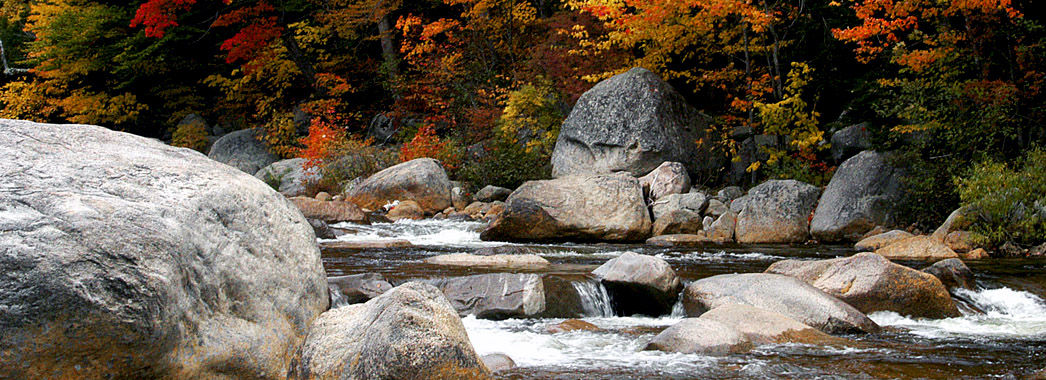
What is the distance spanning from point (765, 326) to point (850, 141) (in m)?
9.90

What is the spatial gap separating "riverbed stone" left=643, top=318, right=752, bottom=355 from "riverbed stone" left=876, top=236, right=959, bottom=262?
5504mm

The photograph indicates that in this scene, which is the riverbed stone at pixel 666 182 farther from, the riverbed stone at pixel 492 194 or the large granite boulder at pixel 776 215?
the riverbed stone at pixel 492 194

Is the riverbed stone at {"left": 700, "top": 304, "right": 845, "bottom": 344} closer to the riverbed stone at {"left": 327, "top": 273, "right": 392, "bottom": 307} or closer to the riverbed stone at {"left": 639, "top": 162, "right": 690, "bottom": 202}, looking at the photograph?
the riverbed stone at {"left": 327, "top": 273, "right": 392, "bottom": 307}

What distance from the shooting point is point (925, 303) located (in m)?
7.14

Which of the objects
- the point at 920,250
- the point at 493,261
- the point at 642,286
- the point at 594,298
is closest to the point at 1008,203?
the point at 920,250

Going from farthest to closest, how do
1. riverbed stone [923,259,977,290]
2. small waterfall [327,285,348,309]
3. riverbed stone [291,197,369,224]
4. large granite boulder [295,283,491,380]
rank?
riverbed stone [291,197,369,224], riverbed stone [923,259,977,290], small waterfall [327,285,348,309], large granite boulder [295,283,491,380]

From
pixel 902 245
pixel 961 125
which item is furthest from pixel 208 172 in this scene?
pixel 961 125

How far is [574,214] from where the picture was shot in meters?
12.6

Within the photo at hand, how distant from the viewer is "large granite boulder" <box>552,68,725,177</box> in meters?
15.9

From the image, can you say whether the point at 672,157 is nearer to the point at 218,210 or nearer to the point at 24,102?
the point at 218,210

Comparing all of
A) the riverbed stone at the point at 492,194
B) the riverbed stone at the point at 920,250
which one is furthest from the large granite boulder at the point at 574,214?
the riverbed stone at the point at 492,194

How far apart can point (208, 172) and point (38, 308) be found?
4.88 ft

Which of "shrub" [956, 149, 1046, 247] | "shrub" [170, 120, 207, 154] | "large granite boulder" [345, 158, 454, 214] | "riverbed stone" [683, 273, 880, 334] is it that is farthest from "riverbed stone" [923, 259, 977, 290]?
"shrub" [170, 120, 207, 154]

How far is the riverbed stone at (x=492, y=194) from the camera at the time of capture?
16875mm
